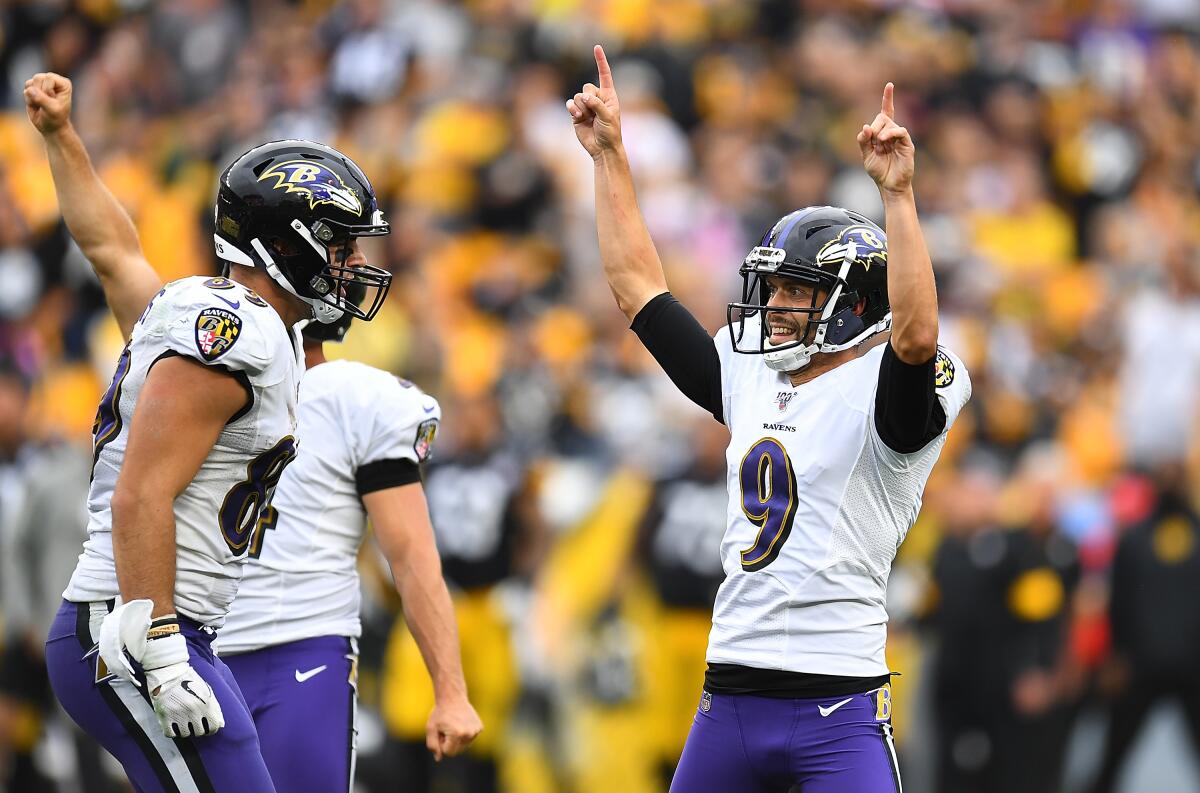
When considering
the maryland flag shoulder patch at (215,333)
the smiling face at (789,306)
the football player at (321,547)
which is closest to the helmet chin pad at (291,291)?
the football player at (321,547)

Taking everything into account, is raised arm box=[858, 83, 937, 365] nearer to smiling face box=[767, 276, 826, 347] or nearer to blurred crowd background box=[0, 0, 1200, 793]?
smiling face box=[767, 276, 826, 347]

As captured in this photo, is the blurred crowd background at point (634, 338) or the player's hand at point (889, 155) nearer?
the player's hand at point (889, 155)

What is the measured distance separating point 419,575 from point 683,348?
108 centimetres

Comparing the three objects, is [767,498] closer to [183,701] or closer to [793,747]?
[793,747]

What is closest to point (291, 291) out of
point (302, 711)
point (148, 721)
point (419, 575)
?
point (419, 575)

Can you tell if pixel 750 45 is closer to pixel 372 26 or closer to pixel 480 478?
pixel 372 26

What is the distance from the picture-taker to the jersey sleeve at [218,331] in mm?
4504

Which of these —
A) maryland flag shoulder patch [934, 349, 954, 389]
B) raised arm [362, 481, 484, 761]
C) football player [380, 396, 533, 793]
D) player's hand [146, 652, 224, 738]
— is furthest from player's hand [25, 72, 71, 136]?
football player [380, 396, 533, 793]

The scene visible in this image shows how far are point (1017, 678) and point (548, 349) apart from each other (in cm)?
361

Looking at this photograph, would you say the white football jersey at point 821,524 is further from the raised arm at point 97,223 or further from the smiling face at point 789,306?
the raised arm at point 97,223

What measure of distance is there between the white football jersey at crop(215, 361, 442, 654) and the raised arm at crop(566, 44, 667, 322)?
793 millimetres

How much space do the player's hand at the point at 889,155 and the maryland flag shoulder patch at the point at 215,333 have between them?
1627 mm

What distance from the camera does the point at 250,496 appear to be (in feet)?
15.6

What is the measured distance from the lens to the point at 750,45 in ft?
47.0
